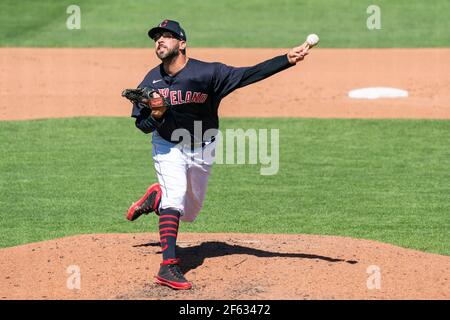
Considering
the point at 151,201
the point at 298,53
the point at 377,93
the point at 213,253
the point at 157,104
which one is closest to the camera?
the point at 298,53

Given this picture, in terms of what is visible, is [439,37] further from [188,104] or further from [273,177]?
[188,104]

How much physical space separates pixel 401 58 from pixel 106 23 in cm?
843

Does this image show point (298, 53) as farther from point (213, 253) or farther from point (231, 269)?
point (213, 253)

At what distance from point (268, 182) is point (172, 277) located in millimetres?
5144

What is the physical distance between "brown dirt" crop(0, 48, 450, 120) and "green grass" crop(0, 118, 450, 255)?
1.04 metres

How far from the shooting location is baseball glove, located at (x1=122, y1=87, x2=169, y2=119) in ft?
24.9

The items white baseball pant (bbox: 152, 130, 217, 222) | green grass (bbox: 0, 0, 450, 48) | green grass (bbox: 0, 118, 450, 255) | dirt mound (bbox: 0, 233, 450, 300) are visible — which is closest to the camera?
dirt mound (bbox: 0, 233, 450, 300)

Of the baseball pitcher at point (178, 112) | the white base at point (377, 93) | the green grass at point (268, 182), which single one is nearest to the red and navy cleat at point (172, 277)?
the baseball pitcher at point (178, 112)

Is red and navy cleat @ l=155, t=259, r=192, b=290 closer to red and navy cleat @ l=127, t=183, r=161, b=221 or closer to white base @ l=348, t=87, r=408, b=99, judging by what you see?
red and navy cleat @ l=127, t=183, r=161, b=221

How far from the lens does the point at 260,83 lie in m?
19.7

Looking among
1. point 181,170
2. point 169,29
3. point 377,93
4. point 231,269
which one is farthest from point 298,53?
point 377,93

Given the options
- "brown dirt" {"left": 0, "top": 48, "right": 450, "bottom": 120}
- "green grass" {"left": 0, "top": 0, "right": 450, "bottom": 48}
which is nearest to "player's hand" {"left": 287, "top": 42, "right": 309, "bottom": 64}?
"brown dirt" {"left": 0, "top": 48, "right": 450, "bottom": 120}

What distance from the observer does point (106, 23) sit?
25.9 metres
